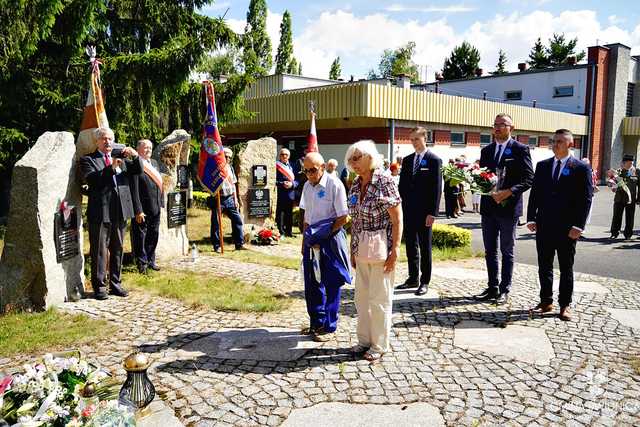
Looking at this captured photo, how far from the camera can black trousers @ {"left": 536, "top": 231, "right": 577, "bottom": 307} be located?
547cm

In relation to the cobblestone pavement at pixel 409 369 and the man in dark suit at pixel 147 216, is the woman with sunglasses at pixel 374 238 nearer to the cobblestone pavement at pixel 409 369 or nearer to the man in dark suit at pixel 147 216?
the cobblestone pavement at pixel 409 369

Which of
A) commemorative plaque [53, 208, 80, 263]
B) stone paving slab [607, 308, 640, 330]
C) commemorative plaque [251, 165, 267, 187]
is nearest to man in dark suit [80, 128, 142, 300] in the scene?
commemorative plaque [53, 208, 80, 263]

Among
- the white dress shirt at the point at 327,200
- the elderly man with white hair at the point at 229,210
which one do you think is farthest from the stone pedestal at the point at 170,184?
the white dress shirt at the point at 327,200

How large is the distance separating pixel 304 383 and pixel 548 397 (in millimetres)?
1849

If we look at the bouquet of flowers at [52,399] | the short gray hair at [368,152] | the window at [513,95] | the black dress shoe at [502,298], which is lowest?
the black dress shoe at [502,298]

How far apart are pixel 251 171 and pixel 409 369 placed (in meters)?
7.28

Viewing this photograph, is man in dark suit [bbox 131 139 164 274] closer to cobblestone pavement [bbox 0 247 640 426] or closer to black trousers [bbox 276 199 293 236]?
cobblestone pavement [bbox 0 247 640 426]

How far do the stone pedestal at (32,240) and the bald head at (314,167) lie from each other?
314 centimetres

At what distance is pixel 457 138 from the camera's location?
24.5 metres

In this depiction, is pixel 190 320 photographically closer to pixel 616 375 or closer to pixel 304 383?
pixel 304 383

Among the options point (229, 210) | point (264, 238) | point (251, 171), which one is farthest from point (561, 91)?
point (229, 210)

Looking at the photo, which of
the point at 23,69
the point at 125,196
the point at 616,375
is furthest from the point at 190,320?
the point at 23,69

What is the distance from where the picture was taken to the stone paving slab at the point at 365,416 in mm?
3397

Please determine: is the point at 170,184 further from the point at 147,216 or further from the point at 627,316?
the point at 627,316
